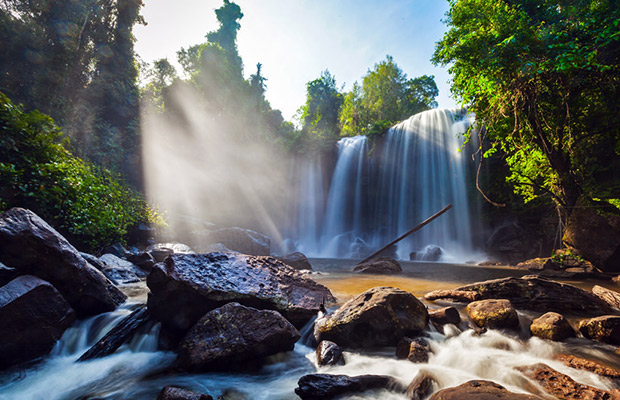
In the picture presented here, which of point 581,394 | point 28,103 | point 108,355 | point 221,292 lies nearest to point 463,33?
point 581,394

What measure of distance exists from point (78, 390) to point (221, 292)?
1.70 meters

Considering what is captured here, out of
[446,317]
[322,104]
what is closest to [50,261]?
[446,317]

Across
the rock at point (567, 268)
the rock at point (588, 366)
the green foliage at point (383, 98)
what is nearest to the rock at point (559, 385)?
the rock at point (588, 366)

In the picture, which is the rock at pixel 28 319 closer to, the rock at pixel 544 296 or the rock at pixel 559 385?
the rock at pixel 559 385

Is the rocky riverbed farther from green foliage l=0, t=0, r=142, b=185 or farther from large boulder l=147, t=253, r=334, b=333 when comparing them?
green foliage l=0, t=0, r=142, b=185

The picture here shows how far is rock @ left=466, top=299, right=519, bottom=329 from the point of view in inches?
140

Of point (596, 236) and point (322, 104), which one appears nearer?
point (596, 236)

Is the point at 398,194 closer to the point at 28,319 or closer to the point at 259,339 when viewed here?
the point at 259,339

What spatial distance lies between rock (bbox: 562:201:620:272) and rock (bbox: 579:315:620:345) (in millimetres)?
6409

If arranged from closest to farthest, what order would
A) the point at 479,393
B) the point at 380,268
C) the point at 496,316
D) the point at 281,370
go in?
1. the point at 479,393
2. the point at 281,370
3. the point at 496,316
4. the point at 380,268

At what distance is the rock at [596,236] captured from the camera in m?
7.36

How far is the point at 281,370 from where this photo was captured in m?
A: 2.96

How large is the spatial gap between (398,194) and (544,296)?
57.7 ft

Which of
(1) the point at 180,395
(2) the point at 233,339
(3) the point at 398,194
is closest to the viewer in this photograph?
(1) the point at 180,395
